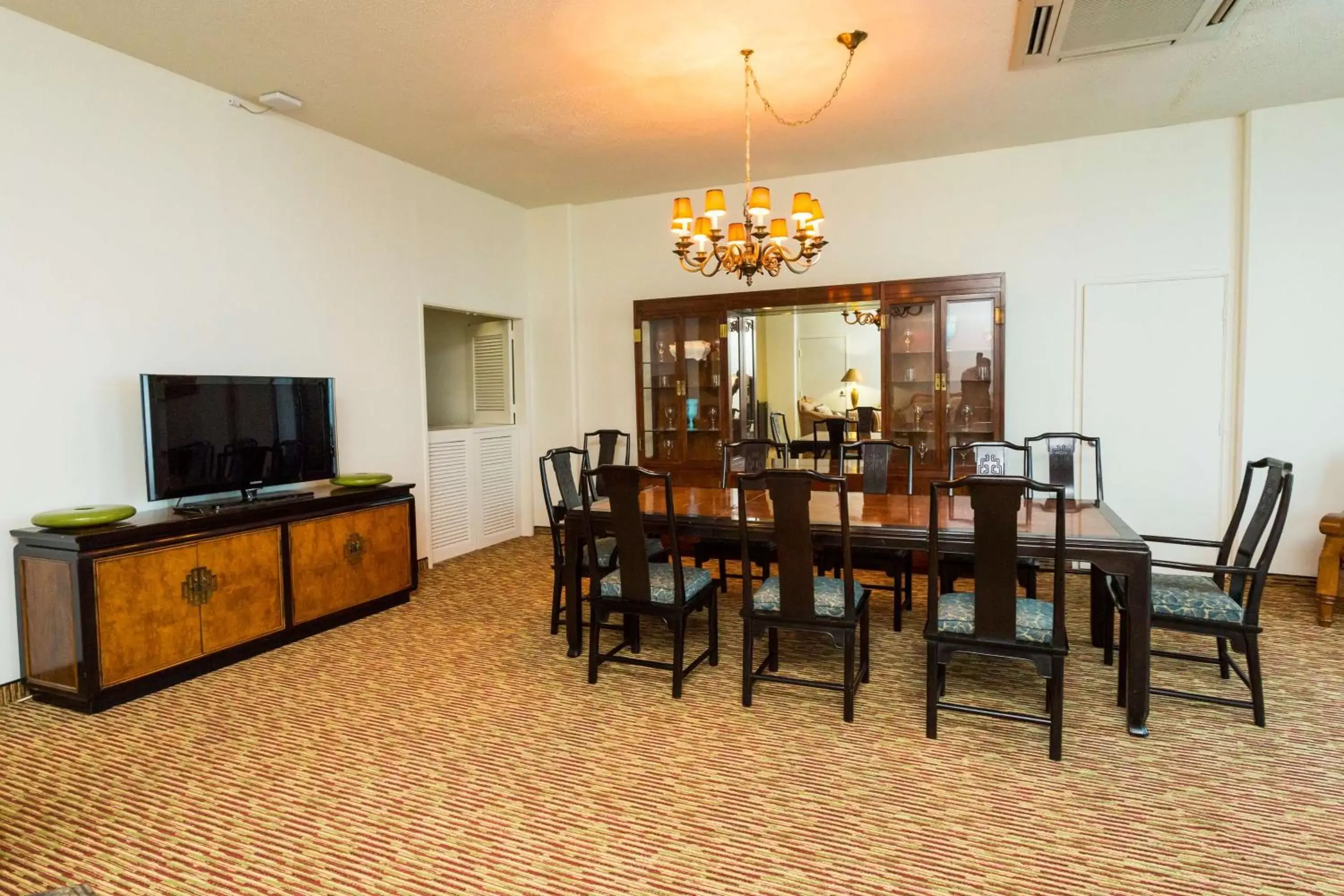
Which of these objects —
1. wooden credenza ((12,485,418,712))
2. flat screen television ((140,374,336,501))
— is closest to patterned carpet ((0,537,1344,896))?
wooden credenza ((12,485,418,712))

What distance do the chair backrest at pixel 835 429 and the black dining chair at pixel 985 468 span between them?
865 millimetres

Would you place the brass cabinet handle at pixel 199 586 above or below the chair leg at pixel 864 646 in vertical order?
above

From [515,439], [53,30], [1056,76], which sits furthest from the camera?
[515,439]

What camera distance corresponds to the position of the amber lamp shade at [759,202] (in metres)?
3.51

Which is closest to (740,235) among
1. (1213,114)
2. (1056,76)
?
(1056,76)

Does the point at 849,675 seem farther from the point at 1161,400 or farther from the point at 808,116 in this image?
the point at 1161,400

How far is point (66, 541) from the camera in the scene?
3.05m

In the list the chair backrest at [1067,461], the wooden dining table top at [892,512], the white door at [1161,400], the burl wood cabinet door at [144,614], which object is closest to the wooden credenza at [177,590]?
→ the burl wood cabinet door at [144,614]

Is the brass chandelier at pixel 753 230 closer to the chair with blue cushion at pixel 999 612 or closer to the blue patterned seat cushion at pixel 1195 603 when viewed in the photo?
the chair with blue cushion at pixel 999 612

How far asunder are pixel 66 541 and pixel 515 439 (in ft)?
13.3

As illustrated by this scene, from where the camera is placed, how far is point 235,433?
393 centimetres

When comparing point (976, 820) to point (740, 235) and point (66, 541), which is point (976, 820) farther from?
point (66, 541)

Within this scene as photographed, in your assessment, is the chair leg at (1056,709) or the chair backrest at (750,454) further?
the chair backrest at (750,454)

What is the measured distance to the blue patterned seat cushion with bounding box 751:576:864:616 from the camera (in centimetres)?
301
